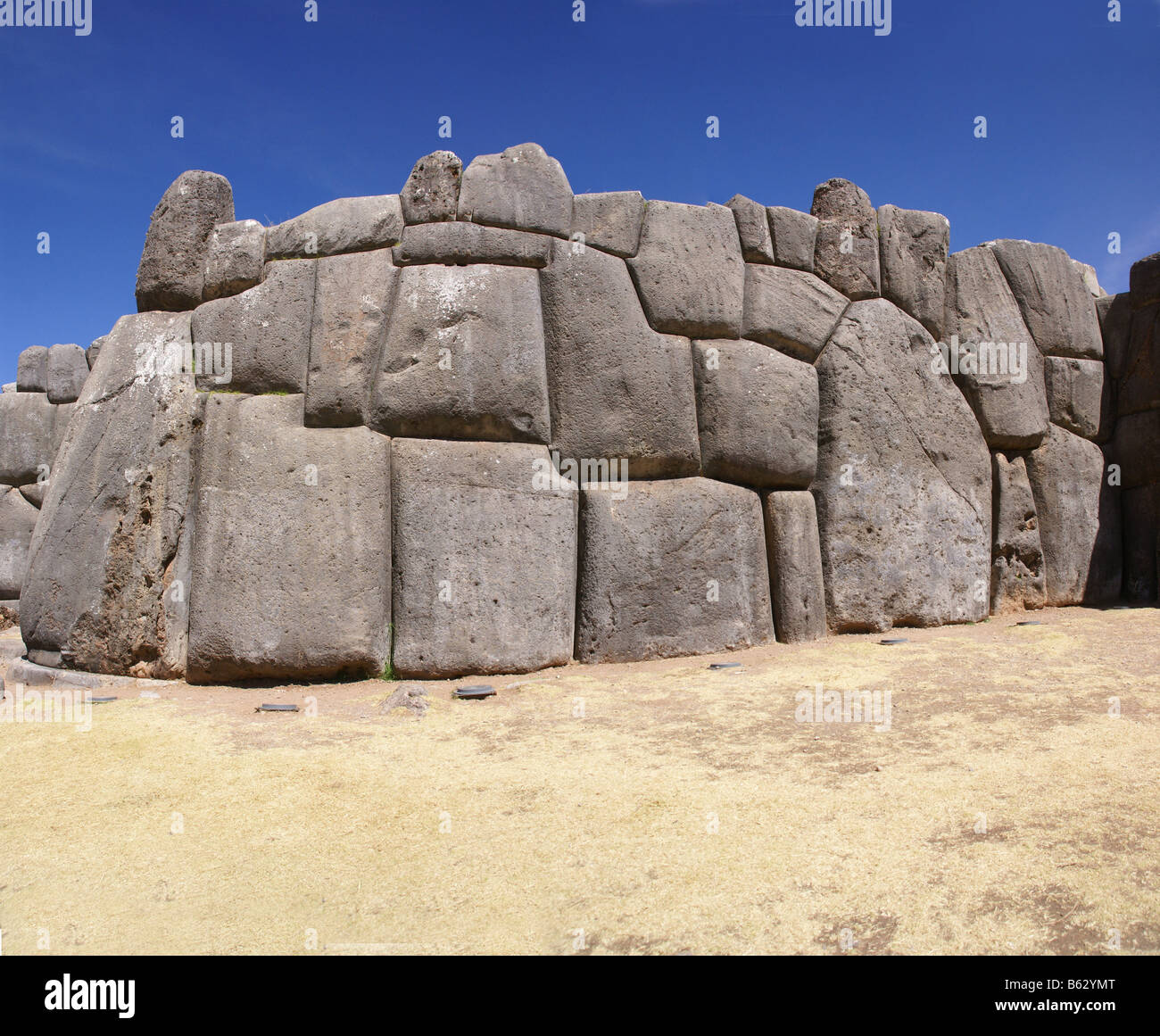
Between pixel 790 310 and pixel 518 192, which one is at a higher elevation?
pixel 518 192

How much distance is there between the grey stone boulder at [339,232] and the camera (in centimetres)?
522

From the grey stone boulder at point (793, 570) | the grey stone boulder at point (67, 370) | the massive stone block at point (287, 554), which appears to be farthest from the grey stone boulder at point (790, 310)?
the grey stone boulder at point (67, 370)

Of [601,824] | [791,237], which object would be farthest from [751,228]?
A: [601,824]

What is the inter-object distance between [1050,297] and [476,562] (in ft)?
18.1

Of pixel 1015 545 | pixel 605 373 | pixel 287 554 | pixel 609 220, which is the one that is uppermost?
pixel 609 220

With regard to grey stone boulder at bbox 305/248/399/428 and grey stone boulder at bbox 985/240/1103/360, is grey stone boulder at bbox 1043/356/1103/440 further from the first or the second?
grey stone boulder at bbox 305/248/399/428

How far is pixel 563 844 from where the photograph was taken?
2.46 metres

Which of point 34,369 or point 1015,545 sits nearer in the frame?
point 1015,545

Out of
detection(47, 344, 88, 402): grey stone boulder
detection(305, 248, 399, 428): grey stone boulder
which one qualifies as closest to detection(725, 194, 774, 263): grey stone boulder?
detection(305, 248, 399, 428): grey stone boulder

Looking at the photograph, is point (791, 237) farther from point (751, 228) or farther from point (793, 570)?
point (793, 570)

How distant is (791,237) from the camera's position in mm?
5969
